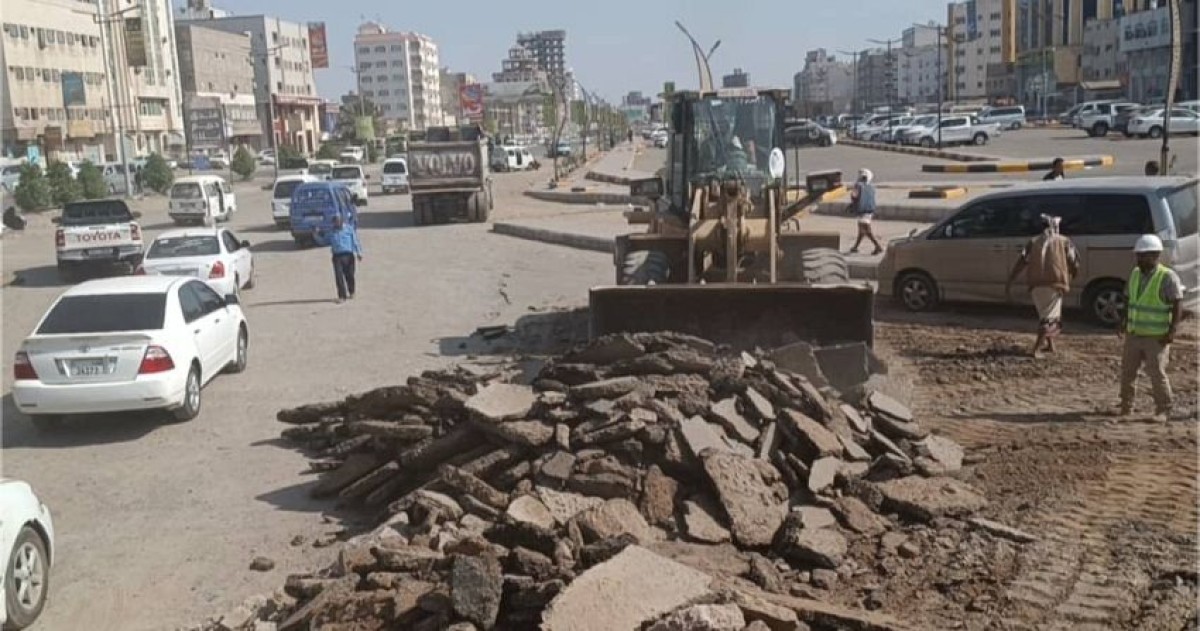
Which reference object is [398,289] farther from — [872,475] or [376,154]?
[376,154]

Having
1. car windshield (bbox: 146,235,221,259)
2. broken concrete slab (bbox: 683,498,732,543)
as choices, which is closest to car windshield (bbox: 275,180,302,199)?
car windshield (bbox: 146,235,221,259)

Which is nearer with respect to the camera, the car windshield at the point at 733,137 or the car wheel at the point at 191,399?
the car wheel at the point at 191,399

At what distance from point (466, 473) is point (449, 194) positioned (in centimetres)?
2784

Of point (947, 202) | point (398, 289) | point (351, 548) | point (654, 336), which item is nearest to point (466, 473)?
point (351, 548)

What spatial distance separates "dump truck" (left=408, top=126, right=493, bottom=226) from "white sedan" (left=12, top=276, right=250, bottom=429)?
2282 cm

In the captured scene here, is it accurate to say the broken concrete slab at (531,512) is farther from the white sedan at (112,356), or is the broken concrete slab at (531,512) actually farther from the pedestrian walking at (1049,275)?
the pedestrian walking at (1049,275)

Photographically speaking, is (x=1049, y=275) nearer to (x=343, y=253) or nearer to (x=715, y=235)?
(x=715, y=235)

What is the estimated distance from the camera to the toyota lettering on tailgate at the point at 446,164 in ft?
115

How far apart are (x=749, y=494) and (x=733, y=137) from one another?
7362 mm

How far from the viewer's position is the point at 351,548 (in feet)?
23.7

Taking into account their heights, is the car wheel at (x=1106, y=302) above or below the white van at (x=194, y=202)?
below

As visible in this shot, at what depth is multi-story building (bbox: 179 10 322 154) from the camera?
420ft

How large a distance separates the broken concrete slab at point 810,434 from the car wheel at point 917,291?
25.8 ft

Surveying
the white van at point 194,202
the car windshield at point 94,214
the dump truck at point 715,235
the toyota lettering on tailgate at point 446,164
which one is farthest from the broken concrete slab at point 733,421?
the white van at point 194,202
